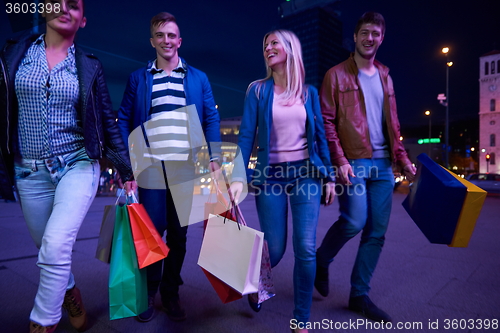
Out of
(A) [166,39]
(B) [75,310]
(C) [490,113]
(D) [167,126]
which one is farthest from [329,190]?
(C) [490,113]

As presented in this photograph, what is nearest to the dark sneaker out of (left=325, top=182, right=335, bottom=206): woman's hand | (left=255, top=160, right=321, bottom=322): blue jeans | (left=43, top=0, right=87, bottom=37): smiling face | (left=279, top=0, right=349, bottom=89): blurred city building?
(left=255, top=160, right=321, bottom=322): blue jeans

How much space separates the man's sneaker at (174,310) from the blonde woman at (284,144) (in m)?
0.84

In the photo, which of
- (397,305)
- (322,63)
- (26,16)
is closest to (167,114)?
(26,16)

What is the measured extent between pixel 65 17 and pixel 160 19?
0.80m

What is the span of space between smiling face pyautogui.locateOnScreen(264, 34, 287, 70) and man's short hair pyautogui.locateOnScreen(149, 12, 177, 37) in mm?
824

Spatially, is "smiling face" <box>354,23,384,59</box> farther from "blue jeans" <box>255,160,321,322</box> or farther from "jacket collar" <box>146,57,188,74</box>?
"jacket collar" <box>146,57,188,74</box>

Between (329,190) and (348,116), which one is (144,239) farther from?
(348,116)

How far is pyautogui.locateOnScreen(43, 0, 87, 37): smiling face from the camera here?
2.35 meters

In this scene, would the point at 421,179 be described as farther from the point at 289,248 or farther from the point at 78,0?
the point at 289,248

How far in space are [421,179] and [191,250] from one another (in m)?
3.57

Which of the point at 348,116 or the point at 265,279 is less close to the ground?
the point at 348,116

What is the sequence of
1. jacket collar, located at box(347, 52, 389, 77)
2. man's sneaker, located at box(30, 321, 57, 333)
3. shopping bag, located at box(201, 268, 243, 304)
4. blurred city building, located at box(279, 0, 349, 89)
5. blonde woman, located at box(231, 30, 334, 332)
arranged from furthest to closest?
blurred city building, located at box(279, 0, 349, 89) → jacket collar, located at box(347, 52, 389, 77) → blonde woman, located at box(231, 30, 334, 332) → shopping bag, located at box(201, 268, 243, 304) → man's sneaker, located at box(30, 321, 57, 333)

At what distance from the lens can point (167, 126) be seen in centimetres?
297

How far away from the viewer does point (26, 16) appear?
151 inches
